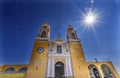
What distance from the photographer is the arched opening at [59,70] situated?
1498 cm

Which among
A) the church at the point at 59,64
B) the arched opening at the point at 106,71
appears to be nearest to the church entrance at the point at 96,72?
the church at the point at 59,64

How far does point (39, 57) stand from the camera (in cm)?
1622

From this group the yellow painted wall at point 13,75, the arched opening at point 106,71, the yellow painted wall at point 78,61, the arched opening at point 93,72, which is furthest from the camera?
the arched opening at point 106,71

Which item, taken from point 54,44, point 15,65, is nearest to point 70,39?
point 54,44

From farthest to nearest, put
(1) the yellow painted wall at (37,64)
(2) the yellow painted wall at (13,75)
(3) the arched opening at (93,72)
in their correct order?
(3) the arched opening at (93,72), (2) the yellow painted wall at (13,75), (1) the yellow painted wall at (37,64)

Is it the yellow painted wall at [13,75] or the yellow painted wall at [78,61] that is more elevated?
the yellow painted wall at [78,61]

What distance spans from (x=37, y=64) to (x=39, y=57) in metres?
1.25

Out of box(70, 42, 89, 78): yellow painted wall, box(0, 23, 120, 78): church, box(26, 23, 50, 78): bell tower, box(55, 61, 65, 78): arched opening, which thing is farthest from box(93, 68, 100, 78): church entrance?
box(26, 23, 50, 78): bell tower

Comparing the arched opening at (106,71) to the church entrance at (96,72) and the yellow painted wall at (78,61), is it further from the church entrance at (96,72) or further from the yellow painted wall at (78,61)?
the yellow painted wall at (78,61)

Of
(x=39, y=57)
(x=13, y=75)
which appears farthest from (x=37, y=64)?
(x=13, y=75)

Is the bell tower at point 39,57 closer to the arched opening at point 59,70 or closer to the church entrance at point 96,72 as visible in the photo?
the arched opening at point 59,70

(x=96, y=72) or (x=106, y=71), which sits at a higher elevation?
(x=106, y=71)

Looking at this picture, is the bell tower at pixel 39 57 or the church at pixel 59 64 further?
the church at pixel 59 64

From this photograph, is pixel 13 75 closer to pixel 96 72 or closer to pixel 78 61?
pixel 78 61
